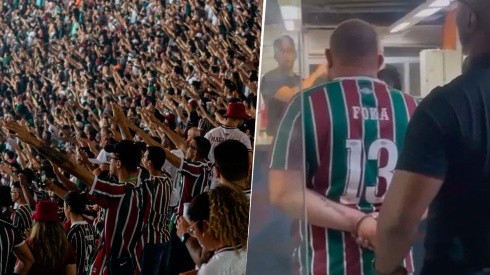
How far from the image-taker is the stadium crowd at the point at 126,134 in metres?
3.59

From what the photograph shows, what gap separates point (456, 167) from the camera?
1.49 metres

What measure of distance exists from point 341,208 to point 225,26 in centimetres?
1108

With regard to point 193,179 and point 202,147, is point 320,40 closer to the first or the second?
point 193,179

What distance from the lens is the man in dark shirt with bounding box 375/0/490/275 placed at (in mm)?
1479

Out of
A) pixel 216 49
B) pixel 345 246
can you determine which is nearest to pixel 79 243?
pixel 345 246

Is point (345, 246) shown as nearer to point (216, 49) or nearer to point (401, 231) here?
point (401, 231)

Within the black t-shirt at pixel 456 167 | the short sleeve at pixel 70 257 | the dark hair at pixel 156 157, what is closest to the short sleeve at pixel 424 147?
the black t-shirt at pixel 456 167

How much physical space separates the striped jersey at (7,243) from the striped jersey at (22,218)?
1656 millimetres

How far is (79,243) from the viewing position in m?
5.06

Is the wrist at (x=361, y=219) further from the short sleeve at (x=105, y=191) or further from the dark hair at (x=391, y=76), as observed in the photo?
the short sleeve at (x=105, y=191)

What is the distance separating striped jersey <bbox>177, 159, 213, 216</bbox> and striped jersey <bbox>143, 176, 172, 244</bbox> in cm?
41

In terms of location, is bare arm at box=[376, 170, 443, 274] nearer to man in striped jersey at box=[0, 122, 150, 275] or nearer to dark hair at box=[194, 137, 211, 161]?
man in striped jersey at box=[0, 122, 150, 275]

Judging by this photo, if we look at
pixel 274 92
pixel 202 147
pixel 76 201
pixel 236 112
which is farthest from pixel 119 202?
pixel 274 92

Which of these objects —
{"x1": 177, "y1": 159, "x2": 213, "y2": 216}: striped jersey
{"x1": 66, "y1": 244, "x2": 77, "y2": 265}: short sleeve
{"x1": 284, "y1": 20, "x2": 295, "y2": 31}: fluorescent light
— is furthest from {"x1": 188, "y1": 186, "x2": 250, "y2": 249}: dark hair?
{"x1": 177, "y1": 159, "x2": 213, "y2": 216}: striped jersey
